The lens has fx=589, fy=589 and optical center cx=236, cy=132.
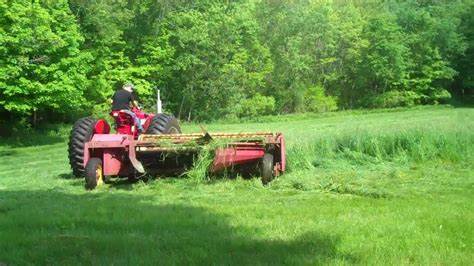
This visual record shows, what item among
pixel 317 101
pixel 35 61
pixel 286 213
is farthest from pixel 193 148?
pixel 317 101

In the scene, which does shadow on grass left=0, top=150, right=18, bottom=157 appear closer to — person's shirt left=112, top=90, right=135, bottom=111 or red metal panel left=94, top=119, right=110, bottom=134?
red metal panel left=94, top=119, right=110, bottom=134

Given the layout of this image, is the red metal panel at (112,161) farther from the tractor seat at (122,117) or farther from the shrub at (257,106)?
the shrub at (257,106)

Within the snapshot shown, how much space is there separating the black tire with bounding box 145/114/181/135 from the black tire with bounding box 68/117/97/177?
54.0 inches

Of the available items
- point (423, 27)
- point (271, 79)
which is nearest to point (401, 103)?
point (423, 27)

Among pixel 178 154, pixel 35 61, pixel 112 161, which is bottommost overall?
pixel 112 161

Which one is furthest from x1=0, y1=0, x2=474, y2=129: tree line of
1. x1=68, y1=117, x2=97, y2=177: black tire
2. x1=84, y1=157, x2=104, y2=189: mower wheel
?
x1=84, y1=157, x2=104, y2=189: mower wheel

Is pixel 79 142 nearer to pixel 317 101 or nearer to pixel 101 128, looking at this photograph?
pixel 101 128

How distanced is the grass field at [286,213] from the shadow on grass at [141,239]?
0.04 feet

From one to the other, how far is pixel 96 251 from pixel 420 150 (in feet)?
31.3

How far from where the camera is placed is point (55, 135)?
31891 millimetres

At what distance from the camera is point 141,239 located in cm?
617

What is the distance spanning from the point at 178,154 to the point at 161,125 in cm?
184

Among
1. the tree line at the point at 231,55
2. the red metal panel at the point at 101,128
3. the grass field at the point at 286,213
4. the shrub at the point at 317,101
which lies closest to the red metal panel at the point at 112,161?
the grass field at the point at 286,213

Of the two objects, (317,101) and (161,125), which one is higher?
(161,125)
